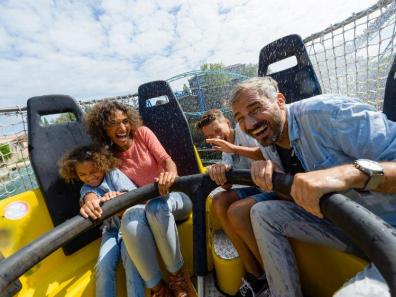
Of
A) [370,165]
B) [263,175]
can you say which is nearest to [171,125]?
[263,175]

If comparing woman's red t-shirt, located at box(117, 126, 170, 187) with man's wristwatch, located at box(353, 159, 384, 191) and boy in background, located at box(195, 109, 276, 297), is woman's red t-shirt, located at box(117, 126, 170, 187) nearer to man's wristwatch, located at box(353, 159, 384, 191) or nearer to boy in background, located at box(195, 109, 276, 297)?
boy in background, located at box(195, 109, 276, 297)

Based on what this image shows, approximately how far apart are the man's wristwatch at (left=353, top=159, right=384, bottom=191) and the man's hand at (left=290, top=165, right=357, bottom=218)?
0.02 metres

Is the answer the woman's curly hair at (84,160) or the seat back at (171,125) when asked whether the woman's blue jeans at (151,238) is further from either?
the seat back at (171,125)

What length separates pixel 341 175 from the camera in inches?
24.1

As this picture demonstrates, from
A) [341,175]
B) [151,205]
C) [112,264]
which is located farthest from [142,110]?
[341,175]

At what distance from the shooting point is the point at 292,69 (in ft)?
6.50

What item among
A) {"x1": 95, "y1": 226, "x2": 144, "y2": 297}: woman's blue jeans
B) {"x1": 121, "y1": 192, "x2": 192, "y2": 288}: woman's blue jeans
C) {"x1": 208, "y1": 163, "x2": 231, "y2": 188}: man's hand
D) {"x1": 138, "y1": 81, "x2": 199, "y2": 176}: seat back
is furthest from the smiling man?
{"x1": 138, "y1": 81, "x2": 199, "y2": 176}: seat back

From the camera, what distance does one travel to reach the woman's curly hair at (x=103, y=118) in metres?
1.48

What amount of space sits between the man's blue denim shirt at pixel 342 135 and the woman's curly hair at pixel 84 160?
2.81ft

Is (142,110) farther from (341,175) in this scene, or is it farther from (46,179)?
(341,175)

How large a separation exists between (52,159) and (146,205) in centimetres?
65

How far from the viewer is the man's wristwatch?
627mm

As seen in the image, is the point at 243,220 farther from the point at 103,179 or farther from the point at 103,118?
the point at 103,118

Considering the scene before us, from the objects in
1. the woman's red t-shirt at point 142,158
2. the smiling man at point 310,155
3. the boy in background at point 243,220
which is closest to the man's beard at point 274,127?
the smiling man at point 310,155
